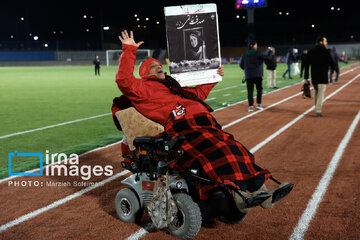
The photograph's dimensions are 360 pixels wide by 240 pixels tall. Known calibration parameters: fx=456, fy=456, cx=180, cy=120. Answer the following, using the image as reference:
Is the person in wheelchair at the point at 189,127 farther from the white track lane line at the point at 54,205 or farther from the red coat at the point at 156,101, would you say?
the white track lane line at the point at 54,205

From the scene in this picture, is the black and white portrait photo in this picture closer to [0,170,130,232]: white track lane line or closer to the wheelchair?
the wheelchair

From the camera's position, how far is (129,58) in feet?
14.3

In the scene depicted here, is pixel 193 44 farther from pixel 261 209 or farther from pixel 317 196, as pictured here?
pixel 317 196

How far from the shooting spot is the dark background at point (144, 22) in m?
81.2

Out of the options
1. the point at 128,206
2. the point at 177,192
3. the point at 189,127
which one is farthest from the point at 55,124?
the point at 177,192

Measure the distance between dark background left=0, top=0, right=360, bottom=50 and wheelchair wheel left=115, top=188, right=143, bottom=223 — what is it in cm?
7211

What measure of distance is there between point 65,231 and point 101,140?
4890 millimetres

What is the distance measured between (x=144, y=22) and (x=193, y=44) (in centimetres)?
8742

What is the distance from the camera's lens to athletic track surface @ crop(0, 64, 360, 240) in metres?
4.36

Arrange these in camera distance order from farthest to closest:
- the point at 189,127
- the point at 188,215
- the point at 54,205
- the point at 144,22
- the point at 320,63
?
1. the point at 144,22
2. the point at 320,63
3. the point at 54,205
4. the point at 189,127
5. the point at 188,215

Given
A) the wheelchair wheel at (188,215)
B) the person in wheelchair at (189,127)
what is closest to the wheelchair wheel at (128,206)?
the person in wheelchair at (189,127)

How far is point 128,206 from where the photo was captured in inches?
182

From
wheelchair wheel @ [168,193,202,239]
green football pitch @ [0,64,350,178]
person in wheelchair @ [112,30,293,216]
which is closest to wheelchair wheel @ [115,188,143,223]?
person in wheelchair @ [112,30,293,216]

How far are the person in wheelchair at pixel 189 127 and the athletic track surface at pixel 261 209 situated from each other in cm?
57
